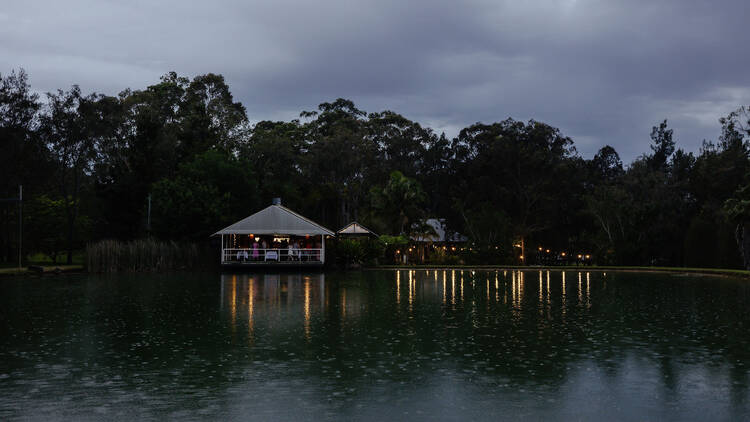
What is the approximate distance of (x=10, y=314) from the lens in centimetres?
2136

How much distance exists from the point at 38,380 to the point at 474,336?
900 cm

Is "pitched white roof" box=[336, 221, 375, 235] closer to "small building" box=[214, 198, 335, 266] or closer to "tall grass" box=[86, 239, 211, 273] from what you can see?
"small building" box=[214, 198, 335, 266]

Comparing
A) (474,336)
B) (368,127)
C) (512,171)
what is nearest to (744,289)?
(474,336)

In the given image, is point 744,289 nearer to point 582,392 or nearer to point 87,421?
point 582,392

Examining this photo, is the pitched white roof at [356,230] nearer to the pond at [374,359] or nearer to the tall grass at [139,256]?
the tall grass at [139,256]

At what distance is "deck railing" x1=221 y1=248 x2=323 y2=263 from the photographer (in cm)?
5144

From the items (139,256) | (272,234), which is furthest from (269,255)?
(139,256)

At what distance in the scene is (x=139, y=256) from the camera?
48.7 metres

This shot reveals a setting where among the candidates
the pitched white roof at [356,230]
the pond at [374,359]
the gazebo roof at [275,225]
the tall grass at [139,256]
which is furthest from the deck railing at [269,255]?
the pond at [374,359]

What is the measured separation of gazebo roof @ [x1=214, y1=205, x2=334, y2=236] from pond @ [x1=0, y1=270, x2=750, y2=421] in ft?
84.8

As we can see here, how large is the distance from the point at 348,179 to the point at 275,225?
93.2 feet

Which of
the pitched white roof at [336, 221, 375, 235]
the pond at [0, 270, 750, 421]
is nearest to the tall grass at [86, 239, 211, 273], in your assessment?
the pitched white roof at [336, 221, 375, 235]

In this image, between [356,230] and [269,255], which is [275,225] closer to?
[269,255]

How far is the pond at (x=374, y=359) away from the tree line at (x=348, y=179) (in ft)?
95.8
